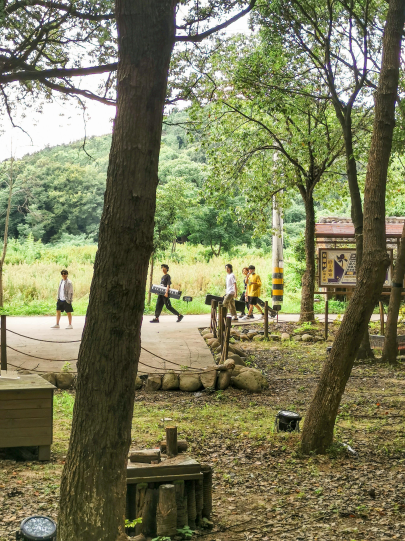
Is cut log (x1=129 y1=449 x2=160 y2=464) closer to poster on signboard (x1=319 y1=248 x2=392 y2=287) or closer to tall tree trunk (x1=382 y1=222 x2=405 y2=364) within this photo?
tall tree trunk (x1=382 y1=222 x2=405 y2=364)

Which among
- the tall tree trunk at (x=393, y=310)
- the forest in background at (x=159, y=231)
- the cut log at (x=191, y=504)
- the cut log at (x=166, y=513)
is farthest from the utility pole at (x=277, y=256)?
the cut log at (x=166, y=513)

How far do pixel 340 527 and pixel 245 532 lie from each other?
2.33ft

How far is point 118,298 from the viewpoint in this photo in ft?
11.7

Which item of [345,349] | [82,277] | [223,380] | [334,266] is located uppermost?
[334,266]

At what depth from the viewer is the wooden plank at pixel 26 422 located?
611cm

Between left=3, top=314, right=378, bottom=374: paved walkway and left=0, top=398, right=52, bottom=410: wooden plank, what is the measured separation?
4.52 m

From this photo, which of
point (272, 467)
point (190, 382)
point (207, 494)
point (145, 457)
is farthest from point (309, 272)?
point (145, 457)

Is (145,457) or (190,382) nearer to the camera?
(145,457)

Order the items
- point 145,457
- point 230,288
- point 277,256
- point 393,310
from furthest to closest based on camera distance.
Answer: point 277,256 → point 230,288 → point 393,310 → point 145,457

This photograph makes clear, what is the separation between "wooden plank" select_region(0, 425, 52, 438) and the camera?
6098mm

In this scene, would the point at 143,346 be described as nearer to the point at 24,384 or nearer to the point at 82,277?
the point at 24,384

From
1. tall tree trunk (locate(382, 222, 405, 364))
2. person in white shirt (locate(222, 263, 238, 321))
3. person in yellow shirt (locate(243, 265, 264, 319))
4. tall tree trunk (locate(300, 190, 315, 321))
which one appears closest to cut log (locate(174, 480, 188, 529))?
tall tree trunk (locate(382, 222, 405, 364))

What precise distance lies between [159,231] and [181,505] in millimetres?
19937

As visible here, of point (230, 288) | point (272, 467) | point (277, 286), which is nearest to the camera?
point (272, 467)
